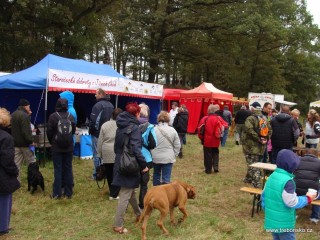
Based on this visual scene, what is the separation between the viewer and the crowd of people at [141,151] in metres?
3.17

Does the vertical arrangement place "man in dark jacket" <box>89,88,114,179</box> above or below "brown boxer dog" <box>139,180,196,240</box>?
above

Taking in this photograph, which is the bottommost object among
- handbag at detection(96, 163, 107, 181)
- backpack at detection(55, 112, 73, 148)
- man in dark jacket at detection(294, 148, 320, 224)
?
handbag at detection(96, 163, 107, 181)

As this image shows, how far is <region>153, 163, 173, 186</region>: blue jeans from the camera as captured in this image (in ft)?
18.4

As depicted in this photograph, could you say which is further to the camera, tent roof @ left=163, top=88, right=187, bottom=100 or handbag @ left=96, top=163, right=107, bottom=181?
tent roof @ left=163, top=88, right=187, bottom=100

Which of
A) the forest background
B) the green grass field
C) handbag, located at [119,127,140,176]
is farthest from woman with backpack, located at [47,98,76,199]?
the forest background

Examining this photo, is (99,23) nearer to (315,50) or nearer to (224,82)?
(224,82)

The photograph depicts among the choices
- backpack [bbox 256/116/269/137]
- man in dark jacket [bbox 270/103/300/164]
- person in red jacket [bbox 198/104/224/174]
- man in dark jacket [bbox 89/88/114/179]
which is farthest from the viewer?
person in red jacket [bbox 198/104/224/174]

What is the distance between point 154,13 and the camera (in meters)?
23.8

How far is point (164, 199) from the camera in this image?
4.18 m

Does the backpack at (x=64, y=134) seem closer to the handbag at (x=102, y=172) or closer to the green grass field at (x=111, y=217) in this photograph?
the handbag at (x=102, y=172)

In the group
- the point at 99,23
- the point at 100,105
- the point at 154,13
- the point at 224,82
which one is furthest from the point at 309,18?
the point at 100,105

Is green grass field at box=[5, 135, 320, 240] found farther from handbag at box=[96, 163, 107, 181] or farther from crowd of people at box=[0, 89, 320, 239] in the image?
handbag at box=[96, 163, 107, 181]

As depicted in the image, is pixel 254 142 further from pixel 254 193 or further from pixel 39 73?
pixel 39 73

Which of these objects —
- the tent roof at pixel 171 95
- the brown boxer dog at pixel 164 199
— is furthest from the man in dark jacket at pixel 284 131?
the tent roof at pixel 171 95
